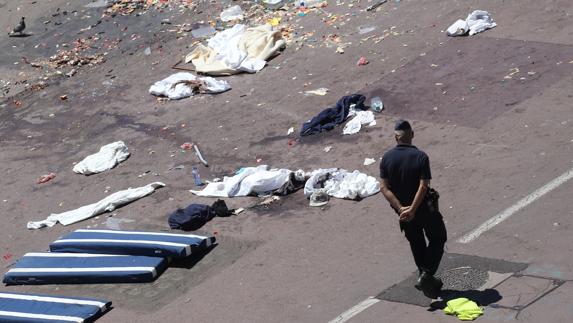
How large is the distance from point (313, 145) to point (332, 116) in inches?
27.9

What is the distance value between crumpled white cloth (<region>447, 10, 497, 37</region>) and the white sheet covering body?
3369 millimetres

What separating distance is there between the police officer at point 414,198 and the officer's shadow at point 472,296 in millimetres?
105

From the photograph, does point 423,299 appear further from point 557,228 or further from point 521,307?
point 557,228

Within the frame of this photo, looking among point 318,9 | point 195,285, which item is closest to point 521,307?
point 195,285

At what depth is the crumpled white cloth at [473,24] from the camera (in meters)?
16.0

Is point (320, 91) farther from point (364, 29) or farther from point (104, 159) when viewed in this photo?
point (104, 159)

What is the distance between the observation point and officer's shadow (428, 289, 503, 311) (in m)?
8.65

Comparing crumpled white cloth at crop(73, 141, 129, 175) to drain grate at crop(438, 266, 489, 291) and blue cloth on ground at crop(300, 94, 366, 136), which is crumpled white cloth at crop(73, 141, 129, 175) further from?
drain grate at crop(438, 266, 489, 291)

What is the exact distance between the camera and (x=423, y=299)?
9.02m

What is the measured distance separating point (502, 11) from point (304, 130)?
4.56 m

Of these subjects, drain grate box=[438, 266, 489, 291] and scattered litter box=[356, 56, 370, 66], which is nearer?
drain grate box=[438, 266, 489, 291]

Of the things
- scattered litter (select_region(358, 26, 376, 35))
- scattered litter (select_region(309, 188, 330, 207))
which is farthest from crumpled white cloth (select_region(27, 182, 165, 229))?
scattered litter (select_region(358, 26, 376, 35))

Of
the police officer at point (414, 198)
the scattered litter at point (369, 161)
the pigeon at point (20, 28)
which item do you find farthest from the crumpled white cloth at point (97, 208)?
the pigeon at point (20, 28)

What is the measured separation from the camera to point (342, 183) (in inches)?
484
